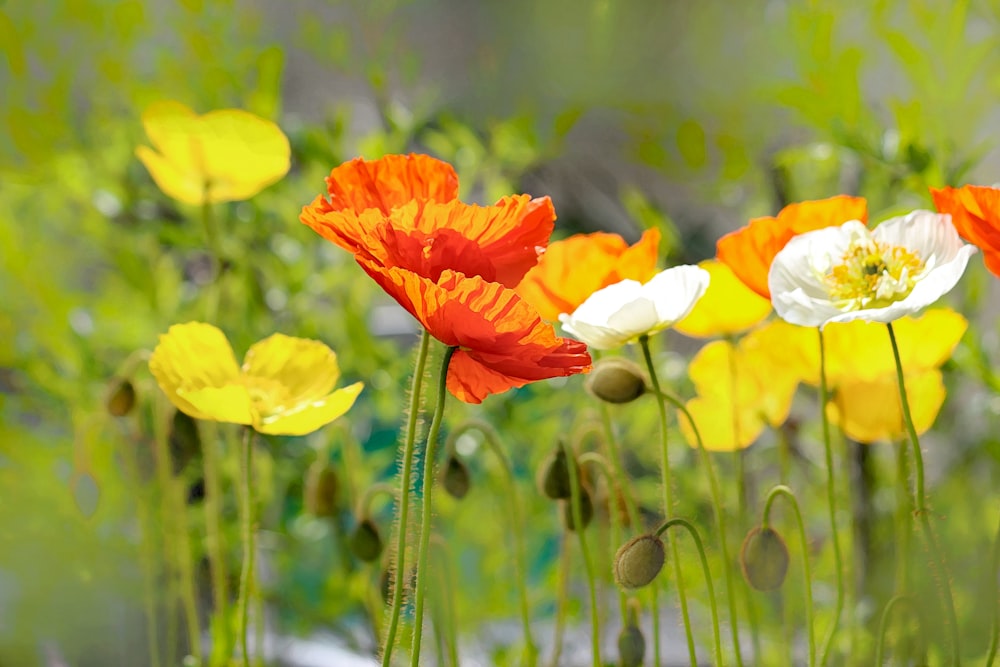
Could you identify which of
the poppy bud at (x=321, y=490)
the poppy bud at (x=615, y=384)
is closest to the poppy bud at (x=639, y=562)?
the poppy bud at (x=615, y=384)

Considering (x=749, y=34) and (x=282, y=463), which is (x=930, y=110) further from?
(x=282, y=463)

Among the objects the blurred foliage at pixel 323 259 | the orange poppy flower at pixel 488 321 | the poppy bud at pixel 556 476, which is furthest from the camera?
the blurred foliage at pixel 323 259

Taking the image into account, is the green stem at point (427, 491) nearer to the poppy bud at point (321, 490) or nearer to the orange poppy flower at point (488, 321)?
the orange poppy flower at point (488, 321)

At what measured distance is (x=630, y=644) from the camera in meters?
0.34

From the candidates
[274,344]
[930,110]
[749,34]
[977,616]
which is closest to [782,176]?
[749,34]

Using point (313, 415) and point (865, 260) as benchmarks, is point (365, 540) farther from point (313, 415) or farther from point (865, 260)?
point (865, 260)

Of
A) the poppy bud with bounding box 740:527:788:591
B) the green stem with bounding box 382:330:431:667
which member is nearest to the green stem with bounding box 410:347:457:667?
the green stem with bounding box 382:330:431:667

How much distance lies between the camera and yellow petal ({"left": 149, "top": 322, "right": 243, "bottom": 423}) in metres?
0.29

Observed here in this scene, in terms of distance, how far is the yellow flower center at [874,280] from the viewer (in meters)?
0.28

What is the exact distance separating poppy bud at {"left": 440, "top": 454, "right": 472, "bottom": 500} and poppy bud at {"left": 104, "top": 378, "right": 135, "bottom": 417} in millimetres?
123

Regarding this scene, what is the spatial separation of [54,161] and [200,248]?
98mm

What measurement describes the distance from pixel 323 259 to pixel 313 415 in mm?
365

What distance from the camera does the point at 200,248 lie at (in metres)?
0.59

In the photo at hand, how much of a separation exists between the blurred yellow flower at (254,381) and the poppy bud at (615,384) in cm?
7
